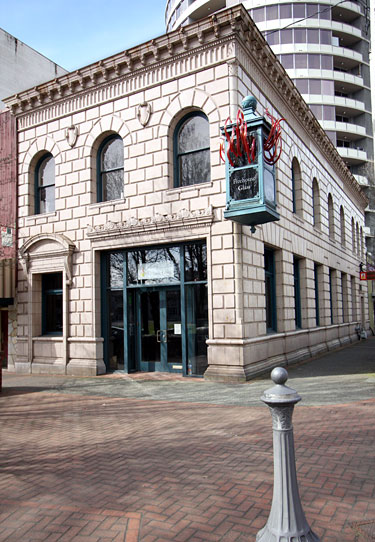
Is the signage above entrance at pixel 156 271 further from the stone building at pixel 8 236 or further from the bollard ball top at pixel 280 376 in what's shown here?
the bollard ball top at pixel 280 376

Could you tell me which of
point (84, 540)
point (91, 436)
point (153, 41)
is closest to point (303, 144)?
point (153, 41)

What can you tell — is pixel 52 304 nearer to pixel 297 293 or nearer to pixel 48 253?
pixel 48 253

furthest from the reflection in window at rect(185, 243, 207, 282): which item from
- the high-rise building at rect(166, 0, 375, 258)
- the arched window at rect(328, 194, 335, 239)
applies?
the high-rise building at rect(166, 0, 375, 258)

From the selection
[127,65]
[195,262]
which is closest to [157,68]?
[127,65]

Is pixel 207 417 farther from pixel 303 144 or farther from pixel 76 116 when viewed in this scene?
pixel 303 144

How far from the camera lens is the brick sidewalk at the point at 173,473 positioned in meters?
3.91

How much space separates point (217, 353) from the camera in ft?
37.3

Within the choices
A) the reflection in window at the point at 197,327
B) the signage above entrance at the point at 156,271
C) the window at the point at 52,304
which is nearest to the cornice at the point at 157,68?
the signage above entrance at the point at 156,271

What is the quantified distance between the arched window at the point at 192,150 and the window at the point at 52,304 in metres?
5.57

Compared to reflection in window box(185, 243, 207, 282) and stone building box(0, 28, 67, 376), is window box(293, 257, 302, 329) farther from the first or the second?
stone building box(0, 28, 67, 376)

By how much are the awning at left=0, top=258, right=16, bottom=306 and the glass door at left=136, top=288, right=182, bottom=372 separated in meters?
4.95

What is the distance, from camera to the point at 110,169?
14266 mm

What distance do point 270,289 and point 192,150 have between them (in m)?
5.22

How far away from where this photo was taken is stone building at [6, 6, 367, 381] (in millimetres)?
11812
